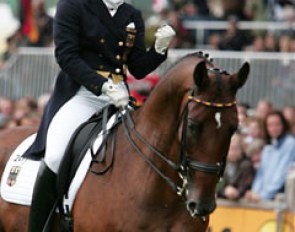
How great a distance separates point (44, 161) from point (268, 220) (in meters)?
4.11

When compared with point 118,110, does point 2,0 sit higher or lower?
lower

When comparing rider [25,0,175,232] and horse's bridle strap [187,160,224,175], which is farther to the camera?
rider [25,0,175,232]

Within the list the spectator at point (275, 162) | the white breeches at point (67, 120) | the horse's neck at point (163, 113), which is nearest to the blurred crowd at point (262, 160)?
the spectator at point (275, 162)

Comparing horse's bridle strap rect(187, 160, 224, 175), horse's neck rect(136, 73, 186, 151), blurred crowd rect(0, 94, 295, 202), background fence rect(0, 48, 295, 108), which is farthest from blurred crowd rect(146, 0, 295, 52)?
horse's bridle strap rect(187, 160, 224, 175)

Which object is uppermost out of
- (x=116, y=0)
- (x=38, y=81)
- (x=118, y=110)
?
(x=116, y=0)

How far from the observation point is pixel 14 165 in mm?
9086

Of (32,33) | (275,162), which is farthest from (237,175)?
(32,33)

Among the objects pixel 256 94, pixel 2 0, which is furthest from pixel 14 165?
pixel 2 0

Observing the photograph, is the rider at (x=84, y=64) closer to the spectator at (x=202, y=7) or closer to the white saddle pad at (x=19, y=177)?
the white saddle pad at (x=19, y=177)

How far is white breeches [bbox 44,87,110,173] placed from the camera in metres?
8.33

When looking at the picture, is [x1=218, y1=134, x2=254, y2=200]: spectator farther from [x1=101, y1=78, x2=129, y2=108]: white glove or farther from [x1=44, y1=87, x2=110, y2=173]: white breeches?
[x1=101, y1=78, x2=129, y2=108]: white glove

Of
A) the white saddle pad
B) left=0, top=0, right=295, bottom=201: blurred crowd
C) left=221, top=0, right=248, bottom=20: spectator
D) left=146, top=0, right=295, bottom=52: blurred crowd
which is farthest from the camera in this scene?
left=221, top=0, right=248, bottom=20: spectator

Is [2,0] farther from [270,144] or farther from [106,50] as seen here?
[106,50]

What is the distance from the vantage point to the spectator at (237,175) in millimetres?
12320
